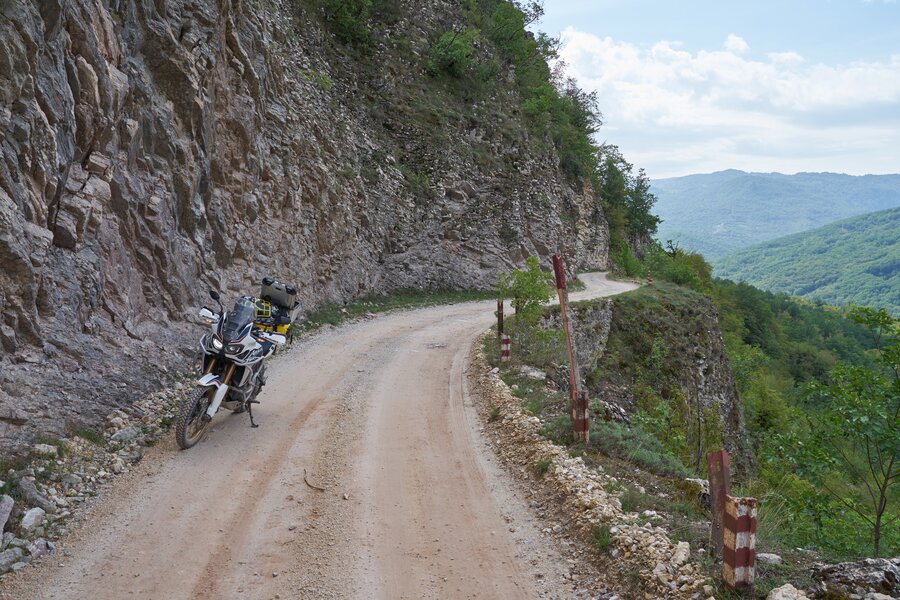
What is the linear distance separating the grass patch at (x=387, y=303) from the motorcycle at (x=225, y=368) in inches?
330

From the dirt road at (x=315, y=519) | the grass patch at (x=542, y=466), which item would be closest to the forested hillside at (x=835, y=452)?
the grass patch at (x=542, y=466)

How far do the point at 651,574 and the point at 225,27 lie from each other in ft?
52.2

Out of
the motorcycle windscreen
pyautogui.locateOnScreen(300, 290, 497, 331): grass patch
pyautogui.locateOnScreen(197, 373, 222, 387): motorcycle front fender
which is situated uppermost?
the motorcycle windscreen

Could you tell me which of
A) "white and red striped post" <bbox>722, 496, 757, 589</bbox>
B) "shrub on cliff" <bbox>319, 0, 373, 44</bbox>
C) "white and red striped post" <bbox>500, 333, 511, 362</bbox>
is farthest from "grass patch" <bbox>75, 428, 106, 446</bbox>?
"shrub on cliff" <bbox>319, 0, 373, 44</bbox>

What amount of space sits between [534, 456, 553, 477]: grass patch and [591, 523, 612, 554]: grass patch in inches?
59.6

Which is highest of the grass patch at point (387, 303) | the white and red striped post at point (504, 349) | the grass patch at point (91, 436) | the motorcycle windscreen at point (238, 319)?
the motorcycle windscreen at point (238, 319)

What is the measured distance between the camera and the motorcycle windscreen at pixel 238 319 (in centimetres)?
812

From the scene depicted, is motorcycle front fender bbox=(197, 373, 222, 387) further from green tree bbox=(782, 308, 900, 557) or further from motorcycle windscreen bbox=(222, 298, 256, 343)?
green tree bbox=(782, 308, 900, 557)

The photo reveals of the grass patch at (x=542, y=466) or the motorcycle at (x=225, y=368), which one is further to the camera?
the motorcycle at (x=225, y=368)

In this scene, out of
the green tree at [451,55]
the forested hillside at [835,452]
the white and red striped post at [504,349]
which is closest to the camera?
the forested hillside at [835,452]

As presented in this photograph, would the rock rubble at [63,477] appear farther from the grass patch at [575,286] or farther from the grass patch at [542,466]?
the grass patch at [575,286]

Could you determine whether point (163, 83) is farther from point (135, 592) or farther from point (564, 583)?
point (564, 583)

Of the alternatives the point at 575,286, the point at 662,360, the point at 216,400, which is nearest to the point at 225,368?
the point at 216,400

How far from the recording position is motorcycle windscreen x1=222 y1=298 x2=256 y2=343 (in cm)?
812
